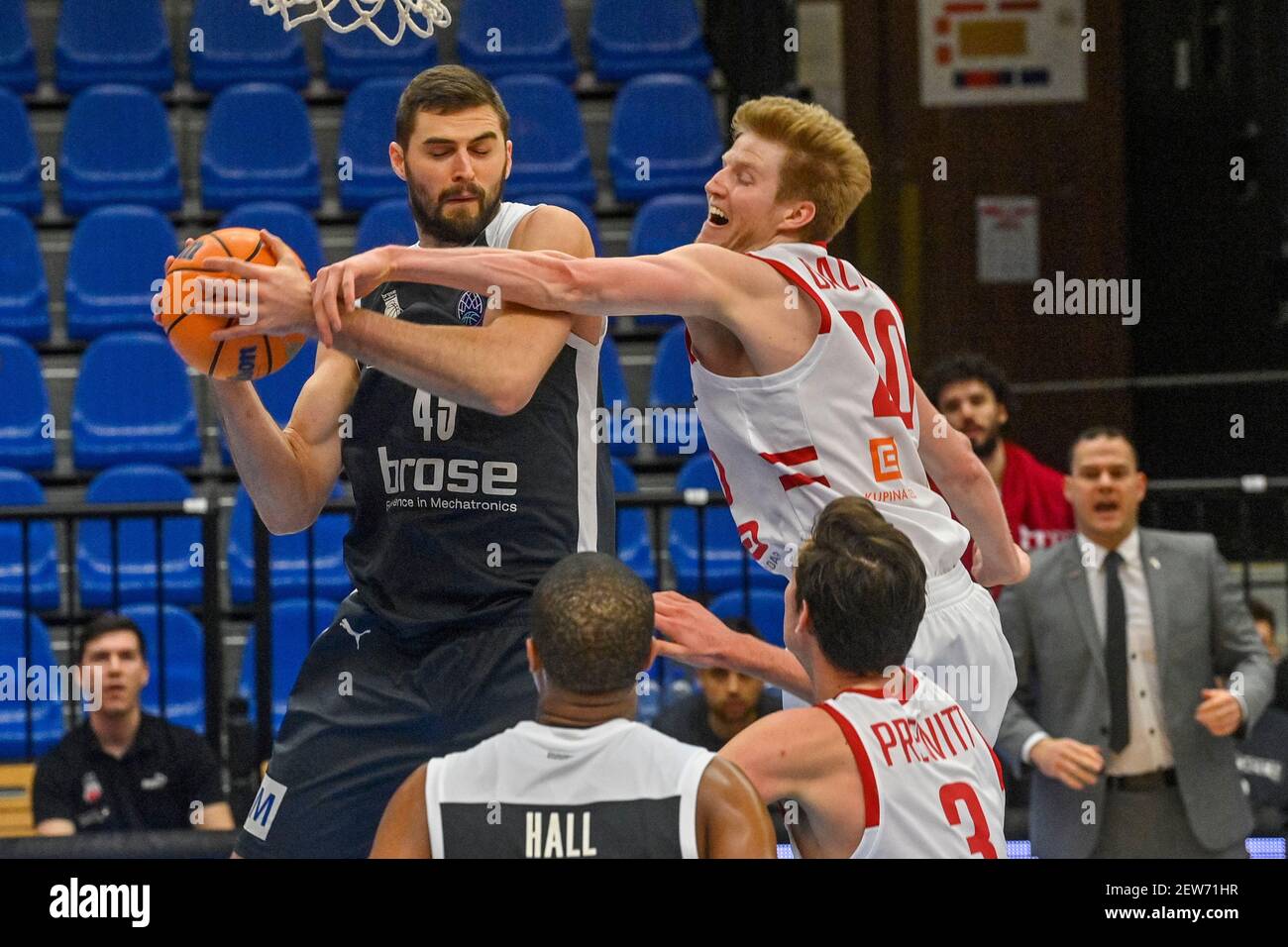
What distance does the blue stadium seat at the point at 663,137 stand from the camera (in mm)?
6605

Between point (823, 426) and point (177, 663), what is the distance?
2.96 meters

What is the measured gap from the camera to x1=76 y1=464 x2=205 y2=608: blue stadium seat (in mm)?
5609

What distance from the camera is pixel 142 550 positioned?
18.6 feet

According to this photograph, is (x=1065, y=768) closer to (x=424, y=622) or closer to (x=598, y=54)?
(x=424, y=622)

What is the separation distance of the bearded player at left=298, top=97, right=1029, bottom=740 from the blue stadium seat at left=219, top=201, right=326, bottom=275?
294 cm

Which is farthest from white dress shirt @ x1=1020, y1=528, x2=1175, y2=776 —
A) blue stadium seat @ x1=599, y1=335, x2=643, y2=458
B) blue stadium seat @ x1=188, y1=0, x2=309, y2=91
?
blue stadium seat @ x1=188, y1=0, x2=309, y2=91

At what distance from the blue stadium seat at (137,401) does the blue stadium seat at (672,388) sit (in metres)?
1.56

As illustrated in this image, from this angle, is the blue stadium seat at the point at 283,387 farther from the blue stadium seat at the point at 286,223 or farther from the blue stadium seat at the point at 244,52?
the blue stadium seat at the point at 244,52

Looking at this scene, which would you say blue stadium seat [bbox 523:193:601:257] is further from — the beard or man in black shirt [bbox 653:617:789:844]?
the beard

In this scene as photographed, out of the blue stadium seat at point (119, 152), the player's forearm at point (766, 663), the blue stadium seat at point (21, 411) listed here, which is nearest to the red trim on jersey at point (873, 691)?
the player's forearm at point (766, 663)

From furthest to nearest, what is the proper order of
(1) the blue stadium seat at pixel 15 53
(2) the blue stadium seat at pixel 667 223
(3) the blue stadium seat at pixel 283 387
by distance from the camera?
(1) the blue stadium seat at pixel 15 53, (2) the blue stadium seat at pixel 667 223, (3) the blue stadium seat at pixel 283 387

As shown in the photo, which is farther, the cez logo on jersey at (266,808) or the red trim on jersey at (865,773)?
the cez logo on jersey at (266,808)

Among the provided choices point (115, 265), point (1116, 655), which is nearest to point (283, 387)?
point (115, 265)
